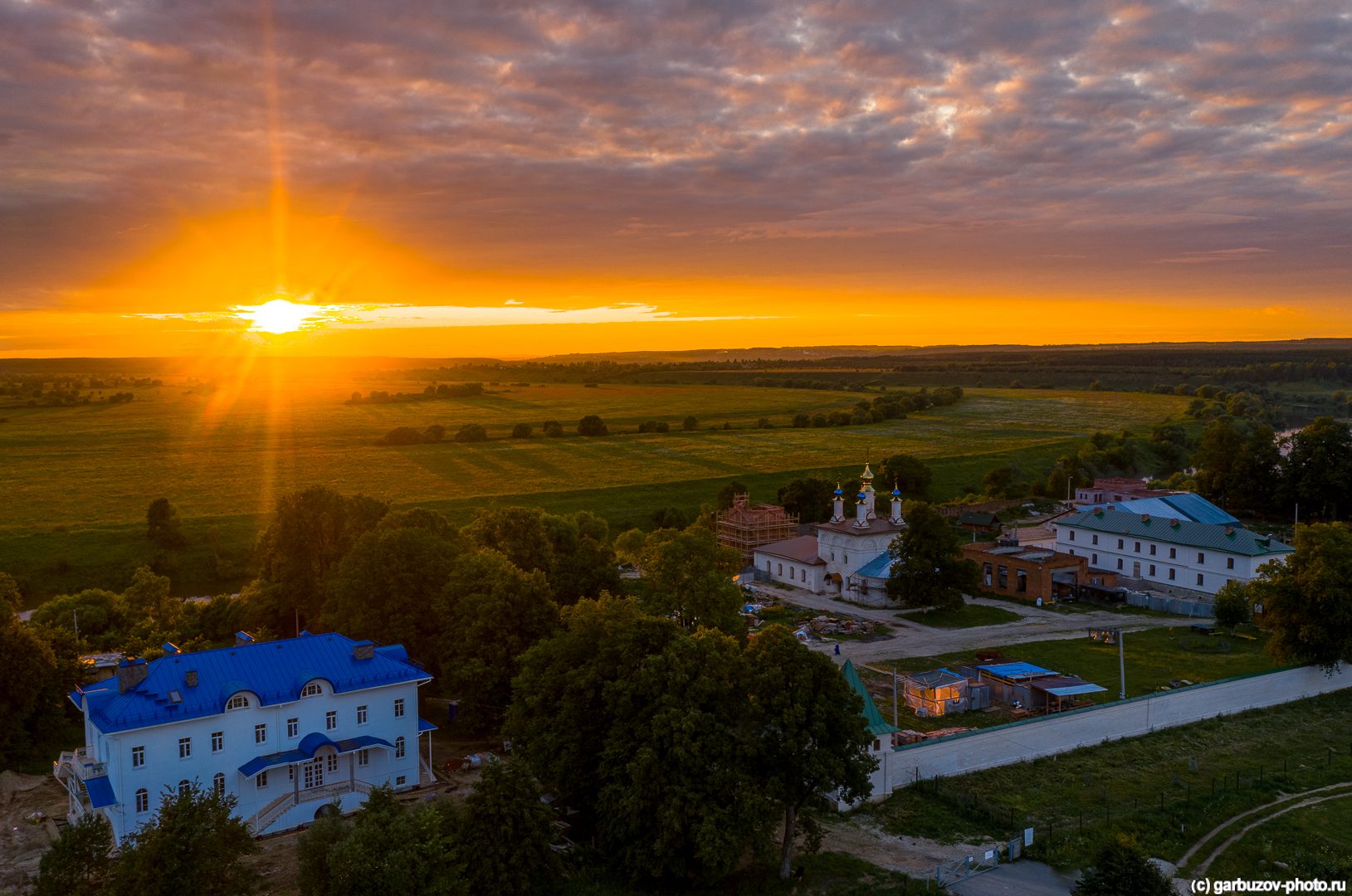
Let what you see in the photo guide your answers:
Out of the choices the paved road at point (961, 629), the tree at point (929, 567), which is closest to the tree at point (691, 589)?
Answer: the paved road at point (961, 629)

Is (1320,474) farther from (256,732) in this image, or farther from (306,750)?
(256,732)

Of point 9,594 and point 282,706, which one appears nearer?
point 282,706

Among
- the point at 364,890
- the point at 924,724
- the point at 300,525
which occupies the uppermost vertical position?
the point at 300,525

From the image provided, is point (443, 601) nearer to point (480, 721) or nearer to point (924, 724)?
point (480, 721)

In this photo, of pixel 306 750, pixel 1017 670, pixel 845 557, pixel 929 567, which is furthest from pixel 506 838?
pixel 845 557

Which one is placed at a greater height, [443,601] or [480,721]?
[443,601]

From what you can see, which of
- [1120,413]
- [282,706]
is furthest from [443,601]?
[1120,413]

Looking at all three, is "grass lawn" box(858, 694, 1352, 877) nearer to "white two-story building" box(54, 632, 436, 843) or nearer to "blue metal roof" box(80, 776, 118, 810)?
"white two-story building" box(54, 632, 436, 843)

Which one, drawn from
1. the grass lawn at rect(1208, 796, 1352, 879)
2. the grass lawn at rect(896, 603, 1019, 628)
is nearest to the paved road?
the grass lawn at rect(896, 603, 1019, 628)
